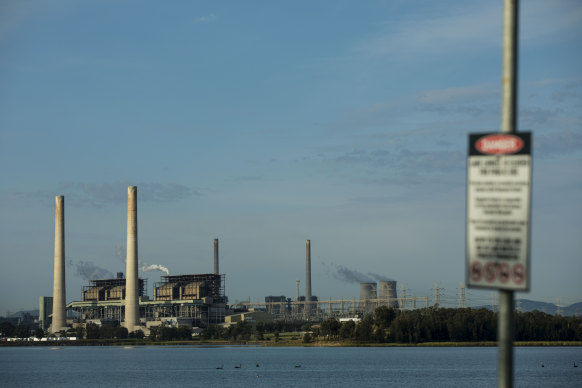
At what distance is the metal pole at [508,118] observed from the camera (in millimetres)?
11703

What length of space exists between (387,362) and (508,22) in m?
145

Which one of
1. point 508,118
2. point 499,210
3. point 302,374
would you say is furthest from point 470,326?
→ point 508,118

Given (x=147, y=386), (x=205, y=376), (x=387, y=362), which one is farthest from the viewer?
(x=387, y=362)

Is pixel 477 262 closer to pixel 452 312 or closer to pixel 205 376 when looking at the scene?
pixel 205 376

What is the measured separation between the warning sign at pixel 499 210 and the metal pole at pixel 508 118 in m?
0.23

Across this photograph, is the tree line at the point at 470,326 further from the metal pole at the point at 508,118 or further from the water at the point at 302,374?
the metal pole at the point at 508,118

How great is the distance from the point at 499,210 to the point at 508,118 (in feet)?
3.94

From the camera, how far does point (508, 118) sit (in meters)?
11.9

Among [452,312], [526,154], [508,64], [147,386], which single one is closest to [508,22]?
[508,64]

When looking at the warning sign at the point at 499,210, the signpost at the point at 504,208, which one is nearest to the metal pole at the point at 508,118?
the signpost at the point at 504,208

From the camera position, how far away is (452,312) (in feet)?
647

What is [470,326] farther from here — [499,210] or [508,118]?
[508,118]

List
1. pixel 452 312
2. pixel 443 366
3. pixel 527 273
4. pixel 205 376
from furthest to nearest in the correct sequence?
pixel 452 312
pixel 443 366
pixel 205 376
pixel 527 273

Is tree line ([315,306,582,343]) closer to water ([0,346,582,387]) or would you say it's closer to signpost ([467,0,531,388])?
water ([0,346,582,387])
